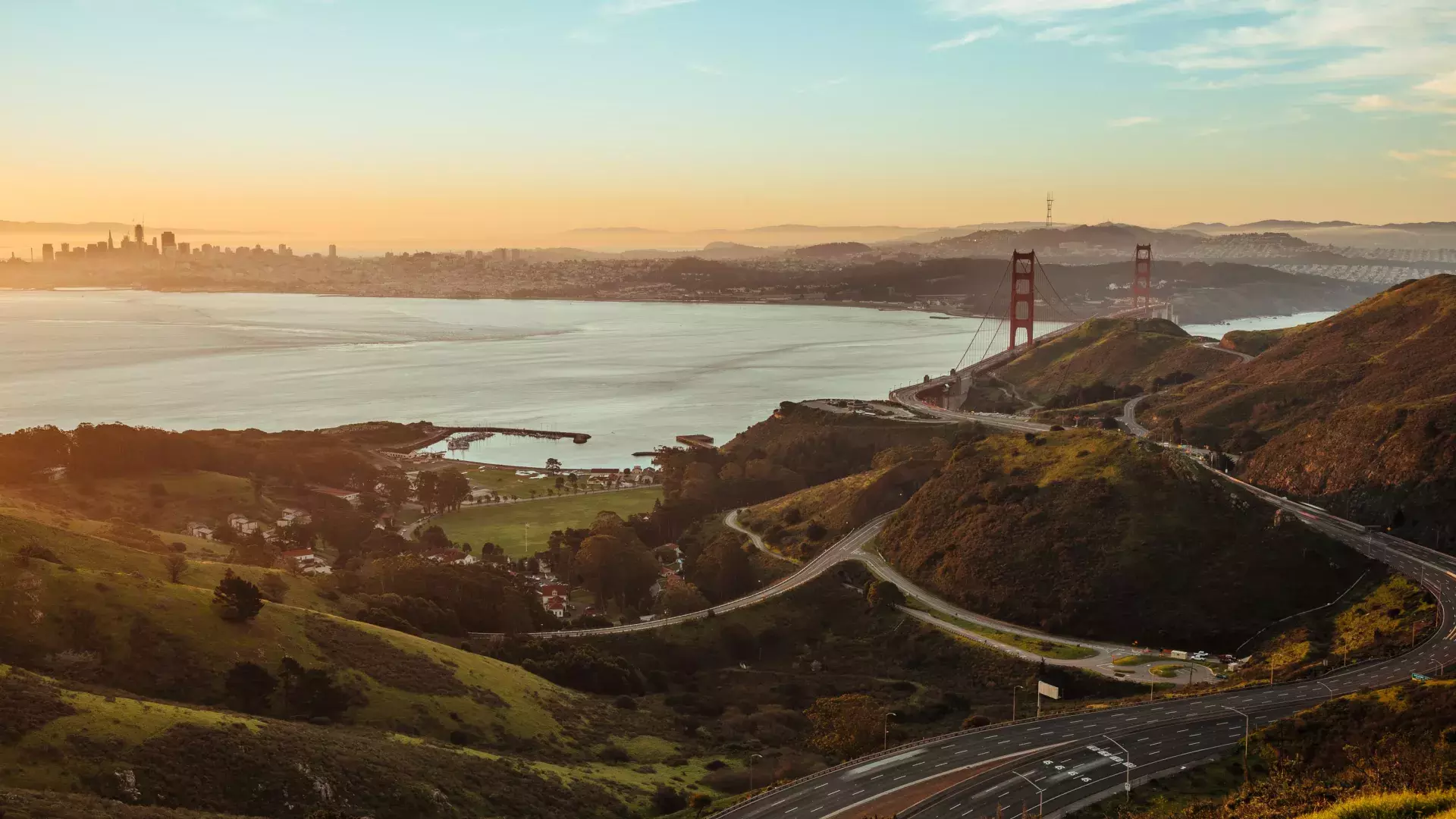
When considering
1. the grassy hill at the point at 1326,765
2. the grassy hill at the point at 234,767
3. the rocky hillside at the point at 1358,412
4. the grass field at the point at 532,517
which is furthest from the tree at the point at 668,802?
the grass field at the point at 532,517

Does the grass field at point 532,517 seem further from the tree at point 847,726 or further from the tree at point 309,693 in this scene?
the tree at point 847,726

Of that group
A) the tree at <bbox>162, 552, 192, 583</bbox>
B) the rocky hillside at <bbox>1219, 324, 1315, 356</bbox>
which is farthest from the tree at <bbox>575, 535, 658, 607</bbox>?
the rocky hillside at <bbox>1219, 324, 1315, 356</bbox>

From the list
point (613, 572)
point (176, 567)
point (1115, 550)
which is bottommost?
point (613, 572)

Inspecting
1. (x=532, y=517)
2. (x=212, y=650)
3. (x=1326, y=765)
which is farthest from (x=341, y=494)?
(x=1326, y=765)

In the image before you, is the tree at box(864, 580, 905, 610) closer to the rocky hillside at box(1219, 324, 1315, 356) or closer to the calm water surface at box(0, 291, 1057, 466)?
the calm water surface at box(0, 291, 1057, 466)

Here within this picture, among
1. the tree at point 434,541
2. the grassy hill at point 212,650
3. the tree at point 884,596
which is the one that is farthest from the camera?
the tree at point 434,541

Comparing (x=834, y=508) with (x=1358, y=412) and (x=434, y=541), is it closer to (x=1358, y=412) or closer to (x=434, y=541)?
(x=434, y=541)
